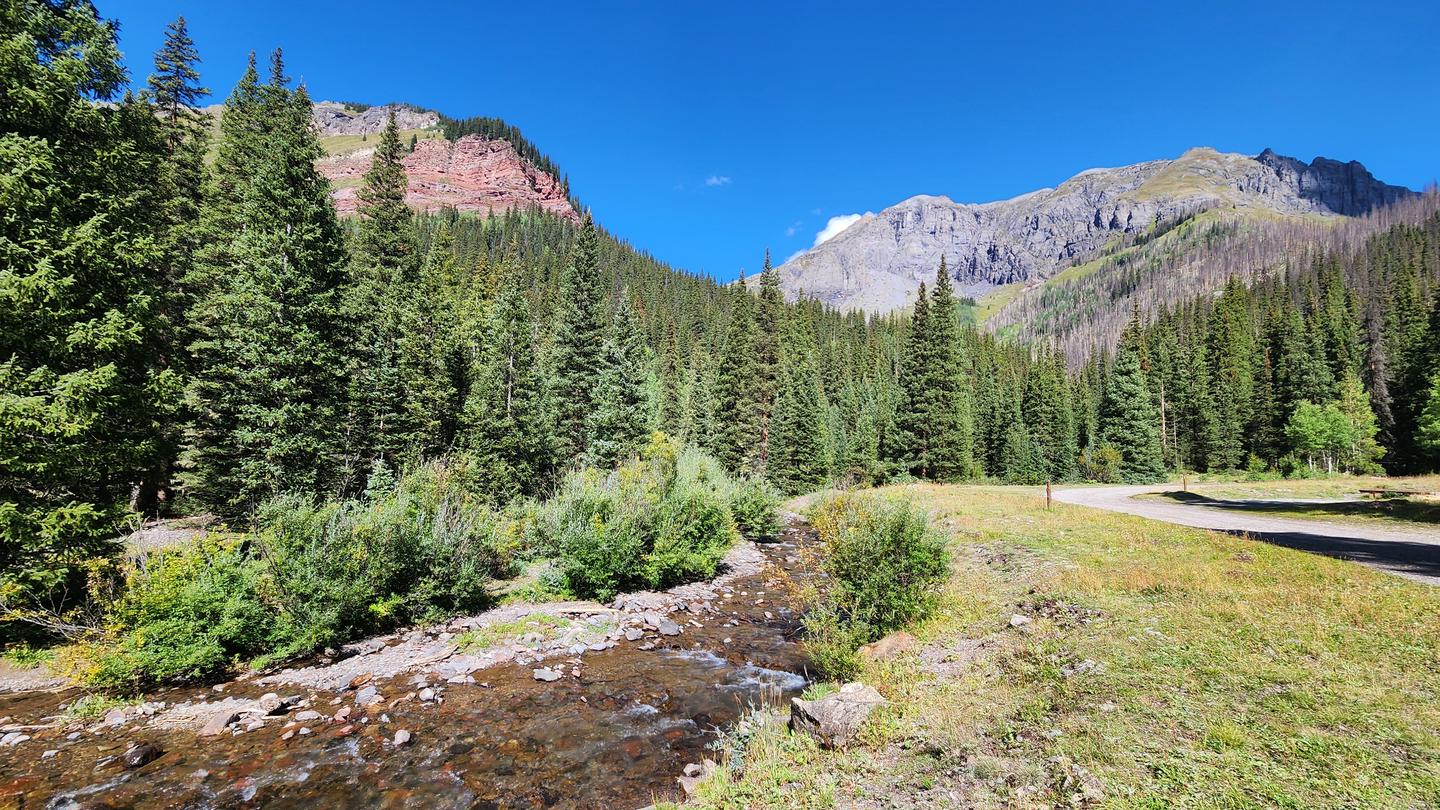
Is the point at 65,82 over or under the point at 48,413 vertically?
over

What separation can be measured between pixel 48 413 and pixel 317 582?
6.89m

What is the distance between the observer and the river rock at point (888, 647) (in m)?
12.3

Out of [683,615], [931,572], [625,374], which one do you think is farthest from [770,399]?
[931,572]

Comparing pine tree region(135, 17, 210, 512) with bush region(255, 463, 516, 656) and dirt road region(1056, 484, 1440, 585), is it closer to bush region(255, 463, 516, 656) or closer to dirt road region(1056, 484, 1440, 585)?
bush region(255, 463, 516, 656)

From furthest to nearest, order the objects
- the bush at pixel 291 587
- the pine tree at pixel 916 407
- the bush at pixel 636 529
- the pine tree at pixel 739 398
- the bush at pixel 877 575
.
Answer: the pine tree at pixel 916 407 → the pine tree at pixel 739 398 → the bush at pixel 636 529 → the bush at pixel 877 575 → the bush at pixel 291 587

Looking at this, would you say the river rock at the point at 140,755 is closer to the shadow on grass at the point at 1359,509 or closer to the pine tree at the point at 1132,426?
the shadow on grass at the point at 1359,509

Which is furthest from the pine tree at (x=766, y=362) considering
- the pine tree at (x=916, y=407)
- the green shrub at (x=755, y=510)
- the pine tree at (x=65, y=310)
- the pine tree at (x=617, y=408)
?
the pine tree at (x=65, y=310)

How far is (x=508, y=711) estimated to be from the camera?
12133 mm

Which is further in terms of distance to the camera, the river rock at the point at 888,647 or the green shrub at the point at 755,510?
the green shrub at the point at 755,510

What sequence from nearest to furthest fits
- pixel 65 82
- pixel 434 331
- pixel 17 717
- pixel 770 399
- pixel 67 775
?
pixel 67 775 < pixel 17 717 < pixel 65 82 < pixel 434 331 < pixel 770 399

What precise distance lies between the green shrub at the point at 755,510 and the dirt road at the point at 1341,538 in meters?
18.3

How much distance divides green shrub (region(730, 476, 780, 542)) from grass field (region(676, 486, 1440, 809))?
59.1ft

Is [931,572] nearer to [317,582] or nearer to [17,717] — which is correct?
[317,582]

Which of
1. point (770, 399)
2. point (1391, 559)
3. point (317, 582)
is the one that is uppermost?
point (770, 399)
